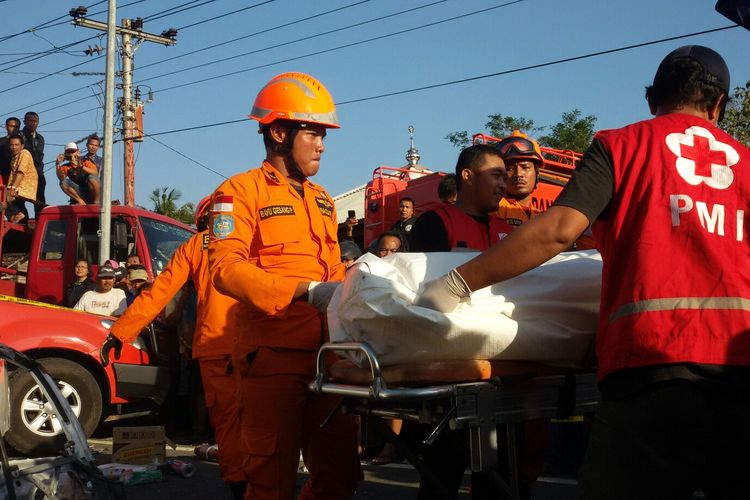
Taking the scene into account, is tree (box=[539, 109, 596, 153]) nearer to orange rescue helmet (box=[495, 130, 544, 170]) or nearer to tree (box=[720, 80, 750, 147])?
tree (box=[720, 80, 750, 147])

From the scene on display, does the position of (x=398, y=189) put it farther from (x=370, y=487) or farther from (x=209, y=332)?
(x=209, y=332)

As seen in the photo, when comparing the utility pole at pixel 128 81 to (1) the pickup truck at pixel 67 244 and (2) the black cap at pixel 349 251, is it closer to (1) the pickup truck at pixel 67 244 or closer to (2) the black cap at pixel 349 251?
(1) the pickup truck at pixel 67 244

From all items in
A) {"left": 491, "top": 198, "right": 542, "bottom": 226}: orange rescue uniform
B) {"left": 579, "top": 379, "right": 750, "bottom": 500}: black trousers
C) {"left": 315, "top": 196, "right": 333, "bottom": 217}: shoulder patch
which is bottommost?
{"left": 579, "top": 379, "right": 750, "bottom": 500}: black trousers

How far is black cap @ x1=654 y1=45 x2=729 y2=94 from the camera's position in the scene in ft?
7.94

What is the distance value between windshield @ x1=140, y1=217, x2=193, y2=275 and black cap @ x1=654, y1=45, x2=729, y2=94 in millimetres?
9748

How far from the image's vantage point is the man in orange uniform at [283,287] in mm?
3520

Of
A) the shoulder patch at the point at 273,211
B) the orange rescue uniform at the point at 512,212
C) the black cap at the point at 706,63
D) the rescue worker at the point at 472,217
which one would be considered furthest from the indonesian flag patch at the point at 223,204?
the black cap at the point at 706,63

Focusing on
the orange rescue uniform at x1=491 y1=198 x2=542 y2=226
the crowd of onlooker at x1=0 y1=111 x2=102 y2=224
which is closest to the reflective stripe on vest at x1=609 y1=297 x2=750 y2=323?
the orange rescue uniform at x1=491 y1=198 x2=542 y2=226

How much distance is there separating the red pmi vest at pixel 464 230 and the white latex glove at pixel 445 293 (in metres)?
1.52

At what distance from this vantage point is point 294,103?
3.83 metres

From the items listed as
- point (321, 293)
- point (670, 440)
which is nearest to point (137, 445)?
point (321, 293)

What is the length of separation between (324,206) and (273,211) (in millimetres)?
361

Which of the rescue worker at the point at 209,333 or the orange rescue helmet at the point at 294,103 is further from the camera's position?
the rescue worker at the point at 209,333

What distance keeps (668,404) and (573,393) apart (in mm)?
762
